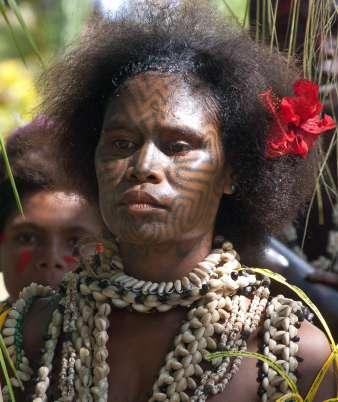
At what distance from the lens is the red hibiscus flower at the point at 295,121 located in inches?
108

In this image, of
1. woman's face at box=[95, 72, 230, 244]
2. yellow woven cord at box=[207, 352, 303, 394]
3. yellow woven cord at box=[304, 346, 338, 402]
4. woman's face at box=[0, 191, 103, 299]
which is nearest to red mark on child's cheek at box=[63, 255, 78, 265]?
woman's face at box=[0, 191, 103, 299]

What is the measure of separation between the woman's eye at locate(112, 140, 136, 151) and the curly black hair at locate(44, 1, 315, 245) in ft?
0.67

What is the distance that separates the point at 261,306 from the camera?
2648mm

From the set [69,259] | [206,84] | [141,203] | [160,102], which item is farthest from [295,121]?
[69,259]

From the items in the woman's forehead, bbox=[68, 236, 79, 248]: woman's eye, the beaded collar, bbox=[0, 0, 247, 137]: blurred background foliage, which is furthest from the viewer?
bbox=[0, 0, 247, 137]: blurred background foliage

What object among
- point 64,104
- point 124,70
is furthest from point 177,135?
point 64,104

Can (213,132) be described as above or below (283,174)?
above

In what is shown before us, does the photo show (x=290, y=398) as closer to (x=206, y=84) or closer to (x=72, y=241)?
(x=206, y=84)

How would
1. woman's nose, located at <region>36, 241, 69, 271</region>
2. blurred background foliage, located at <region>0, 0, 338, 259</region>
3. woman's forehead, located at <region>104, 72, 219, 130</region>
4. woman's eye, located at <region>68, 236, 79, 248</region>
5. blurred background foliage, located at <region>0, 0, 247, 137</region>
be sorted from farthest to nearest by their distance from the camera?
blurred background foliage, located at <region>0, 0, 247, 137</region>, woman's eye, located at <region>68, 236, 79, 248</region>, woman's nose, located at <region>36, 241, 69, 271</region>, blurred background foliage, located at <region>0, 0, 338, 259</region>, woman's forehead, located at <region>104, 72, 219, 130</region>

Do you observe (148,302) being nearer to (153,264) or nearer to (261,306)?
(153,264)

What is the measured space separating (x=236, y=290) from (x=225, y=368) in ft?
0.74

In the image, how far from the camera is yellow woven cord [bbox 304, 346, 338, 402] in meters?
2.48

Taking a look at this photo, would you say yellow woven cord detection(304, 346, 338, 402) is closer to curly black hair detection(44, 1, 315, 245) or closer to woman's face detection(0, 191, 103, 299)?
curly black hair detection(44, 1, 315, 245)

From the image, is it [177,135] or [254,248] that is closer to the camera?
[177,135]
